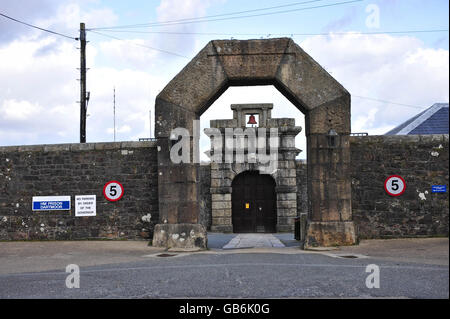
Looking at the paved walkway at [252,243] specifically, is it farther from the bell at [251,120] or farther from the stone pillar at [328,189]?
the bell at [251,120]

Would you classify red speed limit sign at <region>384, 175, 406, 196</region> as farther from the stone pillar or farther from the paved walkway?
the paved walkway

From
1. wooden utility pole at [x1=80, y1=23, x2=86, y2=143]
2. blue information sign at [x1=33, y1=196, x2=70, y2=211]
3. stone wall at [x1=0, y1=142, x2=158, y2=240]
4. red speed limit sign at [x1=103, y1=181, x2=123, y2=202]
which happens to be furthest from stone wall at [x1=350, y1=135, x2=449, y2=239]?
wooden utility pole at [x1=80, y1=23, x2=86, y2=143]

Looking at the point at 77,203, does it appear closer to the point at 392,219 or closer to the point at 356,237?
the point at 356,237

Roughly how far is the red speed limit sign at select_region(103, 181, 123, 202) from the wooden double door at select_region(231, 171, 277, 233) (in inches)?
408

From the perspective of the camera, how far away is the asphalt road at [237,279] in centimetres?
564

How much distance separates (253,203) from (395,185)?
36.1 ft

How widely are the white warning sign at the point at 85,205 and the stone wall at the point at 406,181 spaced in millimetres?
6810

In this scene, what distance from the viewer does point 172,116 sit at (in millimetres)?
→ 12016

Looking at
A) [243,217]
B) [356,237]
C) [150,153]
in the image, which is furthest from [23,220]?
[243,217]

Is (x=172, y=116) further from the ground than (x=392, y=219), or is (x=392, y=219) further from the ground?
(x=172, y=116)

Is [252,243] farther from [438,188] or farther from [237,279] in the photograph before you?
[237,279]

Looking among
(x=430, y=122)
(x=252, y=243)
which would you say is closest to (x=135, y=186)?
(x=252, y=243)

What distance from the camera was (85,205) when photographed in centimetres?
1257

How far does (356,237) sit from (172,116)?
5.51 meters
